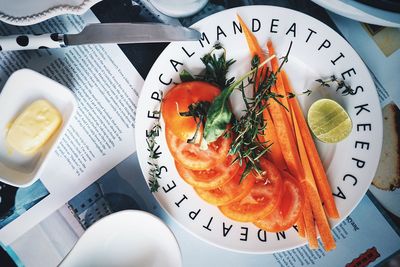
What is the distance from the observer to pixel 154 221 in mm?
685

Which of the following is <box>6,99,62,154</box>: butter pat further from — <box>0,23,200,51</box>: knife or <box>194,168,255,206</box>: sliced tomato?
<box>194,168,255,206</box>: sliced tomato

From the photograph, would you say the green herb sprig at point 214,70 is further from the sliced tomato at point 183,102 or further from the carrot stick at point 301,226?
the carrot stick at point 301,226

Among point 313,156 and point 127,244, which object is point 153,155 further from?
point 313,156

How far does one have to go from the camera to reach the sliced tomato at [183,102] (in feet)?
2.22

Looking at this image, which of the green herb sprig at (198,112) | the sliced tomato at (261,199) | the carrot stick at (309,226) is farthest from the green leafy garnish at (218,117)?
the carrot stick at (309,226)

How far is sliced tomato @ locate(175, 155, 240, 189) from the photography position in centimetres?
68

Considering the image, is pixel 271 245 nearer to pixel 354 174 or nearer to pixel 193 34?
pixel 354 174

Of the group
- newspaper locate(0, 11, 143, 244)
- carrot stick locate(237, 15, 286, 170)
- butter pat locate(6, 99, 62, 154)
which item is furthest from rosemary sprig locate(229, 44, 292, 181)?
butter pat locate(6, 99, 62, 154)

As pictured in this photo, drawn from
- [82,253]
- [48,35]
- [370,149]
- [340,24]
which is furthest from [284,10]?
[82,253]

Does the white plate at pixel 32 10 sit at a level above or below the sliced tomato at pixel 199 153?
above

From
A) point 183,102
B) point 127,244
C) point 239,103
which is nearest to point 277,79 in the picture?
point 239,103

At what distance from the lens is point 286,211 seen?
2.35 feet

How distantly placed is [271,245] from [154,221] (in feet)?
0.73

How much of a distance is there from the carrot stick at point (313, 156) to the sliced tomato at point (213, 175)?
14 cm
